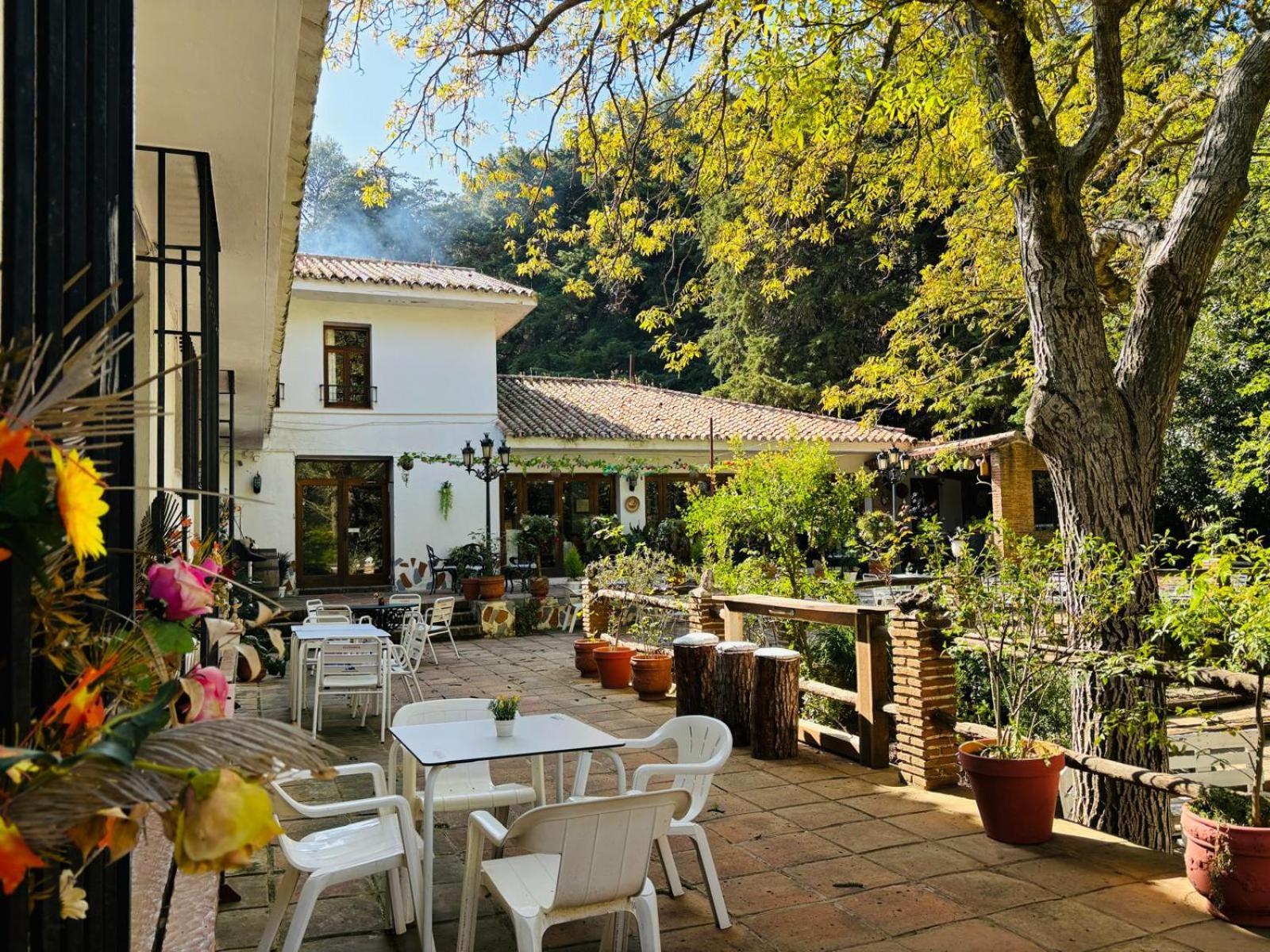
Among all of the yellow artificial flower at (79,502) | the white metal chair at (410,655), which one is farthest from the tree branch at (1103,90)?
the white metal chair at (410,655)

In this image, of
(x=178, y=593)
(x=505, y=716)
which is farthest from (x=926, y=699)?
(x=178, y=593)

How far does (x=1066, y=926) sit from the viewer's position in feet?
11.5

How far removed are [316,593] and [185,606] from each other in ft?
52.9

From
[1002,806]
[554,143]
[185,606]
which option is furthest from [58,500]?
[554,143]

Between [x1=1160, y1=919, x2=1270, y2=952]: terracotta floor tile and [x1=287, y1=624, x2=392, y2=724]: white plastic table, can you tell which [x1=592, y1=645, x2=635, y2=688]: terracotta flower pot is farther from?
[x1=1160, y1=919, x2=1270, y2=952]: terracotta floor tile

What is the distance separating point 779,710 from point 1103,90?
4173mm

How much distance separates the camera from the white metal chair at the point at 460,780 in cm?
399

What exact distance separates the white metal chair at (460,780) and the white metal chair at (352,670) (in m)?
2.35

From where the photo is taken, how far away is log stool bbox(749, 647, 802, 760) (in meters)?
6.03

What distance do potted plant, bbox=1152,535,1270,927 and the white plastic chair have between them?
213cm

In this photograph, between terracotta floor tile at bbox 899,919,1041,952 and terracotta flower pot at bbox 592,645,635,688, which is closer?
terracotta floor tile at bbox 899,919,1041,952

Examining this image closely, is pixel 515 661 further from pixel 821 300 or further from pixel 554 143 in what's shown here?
pixel 821 300

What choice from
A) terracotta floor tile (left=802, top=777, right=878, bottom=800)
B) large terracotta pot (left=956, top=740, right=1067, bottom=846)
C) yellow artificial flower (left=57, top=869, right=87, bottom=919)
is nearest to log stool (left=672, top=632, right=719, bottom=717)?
terracotta floor tile (left=802, top=777, right=878, bottom=800)

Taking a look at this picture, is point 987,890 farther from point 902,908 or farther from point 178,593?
point 178,593
